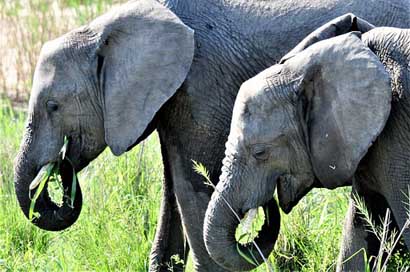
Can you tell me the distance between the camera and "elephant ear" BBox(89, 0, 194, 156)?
237 inches

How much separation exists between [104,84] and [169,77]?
1.01ft

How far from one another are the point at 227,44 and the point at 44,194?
1067mm

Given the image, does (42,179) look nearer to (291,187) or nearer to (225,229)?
(225,229)

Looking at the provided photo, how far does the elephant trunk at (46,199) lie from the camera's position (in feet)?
20.3

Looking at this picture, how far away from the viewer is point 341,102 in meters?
5.22

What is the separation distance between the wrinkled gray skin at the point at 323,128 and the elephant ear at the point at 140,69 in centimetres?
68

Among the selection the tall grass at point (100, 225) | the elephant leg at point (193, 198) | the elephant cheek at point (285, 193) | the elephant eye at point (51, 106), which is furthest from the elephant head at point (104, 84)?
the elephant cheek at point (285, 193)

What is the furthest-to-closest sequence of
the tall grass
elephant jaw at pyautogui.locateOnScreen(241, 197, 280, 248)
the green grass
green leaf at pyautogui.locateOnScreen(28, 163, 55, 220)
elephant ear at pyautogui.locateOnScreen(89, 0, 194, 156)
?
the tall grass, the green grass, green leaf at pyautogui.locateOnScreen(28, 163, 55, 220), elephant ear at pyautogui.locateOnScreen(89, 0, 194, 156), elephant jaw at pyautogui.locateOnScreen(241, 197, 280, 248)

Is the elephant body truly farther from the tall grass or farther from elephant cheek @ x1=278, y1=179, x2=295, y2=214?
the tall grass

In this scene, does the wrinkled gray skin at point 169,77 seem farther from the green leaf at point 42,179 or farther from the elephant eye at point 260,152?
the elephant eye at point 260,152

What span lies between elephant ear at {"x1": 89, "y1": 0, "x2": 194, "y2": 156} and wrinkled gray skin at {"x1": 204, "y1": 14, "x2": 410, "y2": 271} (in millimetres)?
681

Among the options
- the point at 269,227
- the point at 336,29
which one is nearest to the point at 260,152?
the point at 269,227

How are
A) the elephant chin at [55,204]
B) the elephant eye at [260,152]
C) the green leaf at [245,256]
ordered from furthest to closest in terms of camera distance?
the elephant chin at [55,204] < the green leaf at [245,256] < the elephant eye at [260,152]

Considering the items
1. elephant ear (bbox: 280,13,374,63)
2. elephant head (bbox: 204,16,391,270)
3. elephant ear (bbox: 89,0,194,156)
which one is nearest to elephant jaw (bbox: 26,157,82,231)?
elephant ear (bbox: 89,0,194,156)
